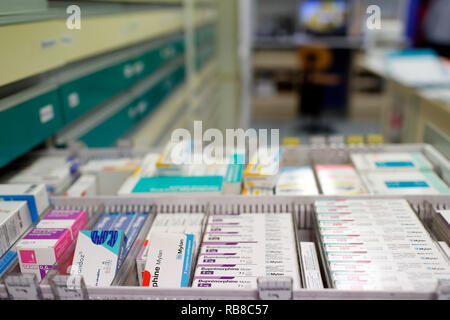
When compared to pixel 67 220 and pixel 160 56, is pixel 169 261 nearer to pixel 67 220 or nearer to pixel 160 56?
pixel 67 220

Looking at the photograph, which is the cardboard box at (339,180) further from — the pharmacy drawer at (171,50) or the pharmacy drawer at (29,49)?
Result: the pharmacy drawer at (171,50)

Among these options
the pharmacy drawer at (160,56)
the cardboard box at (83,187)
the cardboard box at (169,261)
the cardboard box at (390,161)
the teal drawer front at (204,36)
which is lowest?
the cardboard box at (169,261)

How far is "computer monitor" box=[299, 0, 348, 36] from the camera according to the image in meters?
7.12

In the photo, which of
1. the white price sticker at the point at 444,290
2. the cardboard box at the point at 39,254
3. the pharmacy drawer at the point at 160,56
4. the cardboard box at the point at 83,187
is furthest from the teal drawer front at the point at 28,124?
the white price sticker at the point at 444,290

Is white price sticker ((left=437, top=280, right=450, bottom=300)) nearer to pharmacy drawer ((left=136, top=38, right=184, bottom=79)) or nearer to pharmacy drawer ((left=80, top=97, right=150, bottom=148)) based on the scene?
pharmacy drawer ((left=80, top=97, right=150, bottom=148))

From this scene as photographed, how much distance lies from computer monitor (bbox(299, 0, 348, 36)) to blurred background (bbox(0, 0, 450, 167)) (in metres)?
0.02

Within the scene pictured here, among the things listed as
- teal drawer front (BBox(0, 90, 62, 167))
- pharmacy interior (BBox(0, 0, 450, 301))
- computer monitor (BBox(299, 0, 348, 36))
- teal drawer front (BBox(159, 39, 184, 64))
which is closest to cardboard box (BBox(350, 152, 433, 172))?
pharmacy interior (BBox(0, 0, 450, 301))

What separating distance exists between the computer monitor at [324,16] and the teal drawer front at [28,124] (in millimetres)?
6192

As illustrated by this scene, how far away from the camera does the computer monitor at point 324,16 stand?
281 inches

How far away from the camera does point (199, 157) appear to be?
172 cm

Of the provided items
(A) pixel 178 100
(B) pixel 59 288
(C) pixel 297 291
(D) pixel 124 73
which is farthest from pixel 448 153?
(A) pixel 178 100

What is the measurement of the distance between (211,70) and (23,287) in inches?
138

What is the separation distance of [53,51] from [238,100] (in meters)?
2.85
